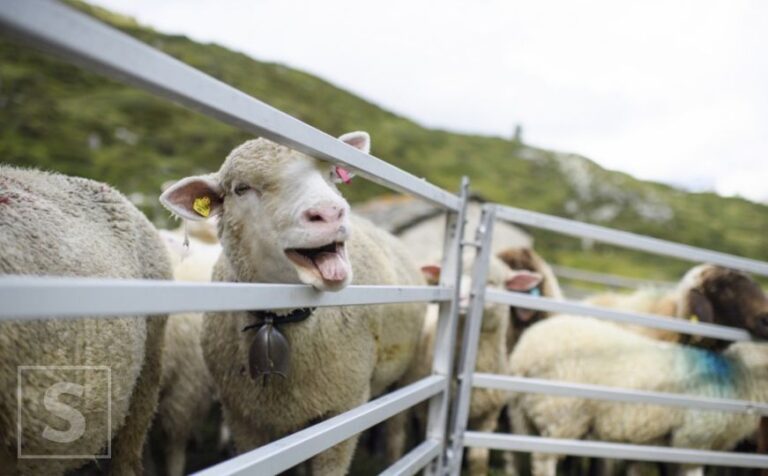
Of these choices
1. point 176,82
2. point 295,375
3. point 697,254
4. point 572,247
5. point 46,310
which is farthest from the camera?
point 572,247

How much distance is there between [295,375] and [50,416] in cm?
122

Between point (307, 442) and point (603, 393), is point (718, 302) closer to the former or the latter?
point (603, 393)

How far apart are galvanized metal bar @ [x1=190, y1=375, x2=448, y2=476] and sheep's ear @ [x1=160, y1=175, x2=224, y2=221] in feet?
3.59

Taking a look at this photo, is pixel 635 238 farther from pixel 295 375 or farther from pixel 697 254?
pixel 295 375

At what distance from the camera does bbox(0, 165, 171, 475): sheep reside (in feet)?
5.90

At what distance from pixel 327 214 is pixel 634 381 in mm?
3614

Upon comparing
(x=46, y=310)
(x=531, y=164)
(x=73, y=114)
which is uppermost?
(x=531, y=164)

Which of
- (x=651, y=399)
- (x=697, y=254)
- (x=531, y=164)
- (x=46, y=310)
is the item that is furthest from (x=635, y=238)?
(x=531, y=164)

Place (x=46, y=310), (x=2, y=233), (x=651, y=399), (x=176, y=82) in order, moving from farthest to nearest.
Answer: (x=651, y=399) < (x=2, y=233) < (x=176, y=82) < (x=46, y=310)

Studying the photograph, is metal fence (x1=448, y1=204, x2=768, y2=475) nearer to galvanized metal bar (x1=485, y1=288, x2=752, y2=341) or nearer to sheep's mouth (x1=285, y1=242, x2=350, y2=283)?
galvanized metal bar (x1=485, y1=288, x2=752, y2=341)

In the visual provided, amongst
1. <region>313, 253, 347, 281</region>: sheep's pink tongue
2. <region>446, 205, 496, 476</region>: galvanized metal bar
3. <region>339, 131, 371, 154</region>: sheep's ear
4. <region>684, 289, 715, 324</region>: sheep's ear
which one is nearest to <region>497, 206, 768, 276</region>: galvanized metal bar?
<region>446, 205, 496, 476</region>: galvanized metal bar

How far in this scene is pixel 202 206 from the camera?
2600 millimetres

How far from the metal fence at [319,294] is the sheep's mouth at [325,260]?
0.08 meters

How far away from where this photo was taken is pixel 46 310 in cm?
97
